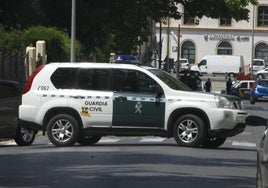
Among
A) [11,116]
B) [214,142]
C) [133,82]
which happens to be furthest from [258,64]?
[133,82]

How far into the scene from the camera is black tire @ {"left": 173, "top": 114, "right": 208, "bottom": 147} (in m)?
17.9

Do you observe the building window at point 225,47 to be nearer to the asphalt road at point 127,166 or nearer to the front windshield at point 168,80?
the asphalt road at point 127,166

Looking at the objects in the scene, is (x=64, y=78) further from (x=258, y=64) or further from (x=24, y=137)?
(x=258, y=64)

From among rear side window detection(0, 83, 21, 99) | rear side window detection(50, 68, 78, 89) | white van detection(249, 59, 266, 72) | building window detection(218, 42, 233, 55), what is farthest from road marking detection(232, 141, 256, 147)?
building window detection(218, 42, 233, 55)

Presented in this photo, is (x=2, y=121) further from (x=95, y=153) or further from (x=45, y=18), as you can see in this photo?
(x=45, y=18)

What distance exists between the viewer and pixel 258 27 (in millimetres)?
95938

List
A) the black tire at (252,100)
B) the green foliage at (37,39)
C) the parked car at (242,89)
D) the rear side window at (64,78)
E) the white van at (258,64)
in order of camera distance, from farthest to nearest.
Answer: the white van at (258,64) → the parked car at (242,89) → the black tire at (252,100) → the green foliage at (37,39) → the rear side window at (64,78)

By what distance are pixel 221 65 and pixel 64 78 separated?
6785cm

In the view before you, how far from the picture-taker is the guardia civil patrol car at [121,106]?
1797cm

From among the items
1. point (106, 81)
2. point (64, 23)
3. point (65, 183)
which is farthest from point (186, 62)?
point (65, 183)

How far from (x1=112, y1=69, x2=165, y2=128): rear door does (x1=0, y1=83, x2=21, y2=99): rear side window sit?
304 cm

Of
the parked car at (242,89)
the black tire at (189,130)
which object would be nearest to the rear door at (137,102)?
the black tire at (189,130)

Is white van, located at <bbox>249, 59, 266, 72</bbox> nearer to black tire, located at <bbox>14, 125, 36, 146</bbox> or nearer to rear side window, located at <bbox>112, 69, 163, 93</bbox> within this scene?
black tire, located at <bbox>14, 125, 36, 146</bbox>

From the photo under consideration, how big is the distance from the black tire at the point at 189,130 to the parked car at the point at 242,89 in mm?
35246
